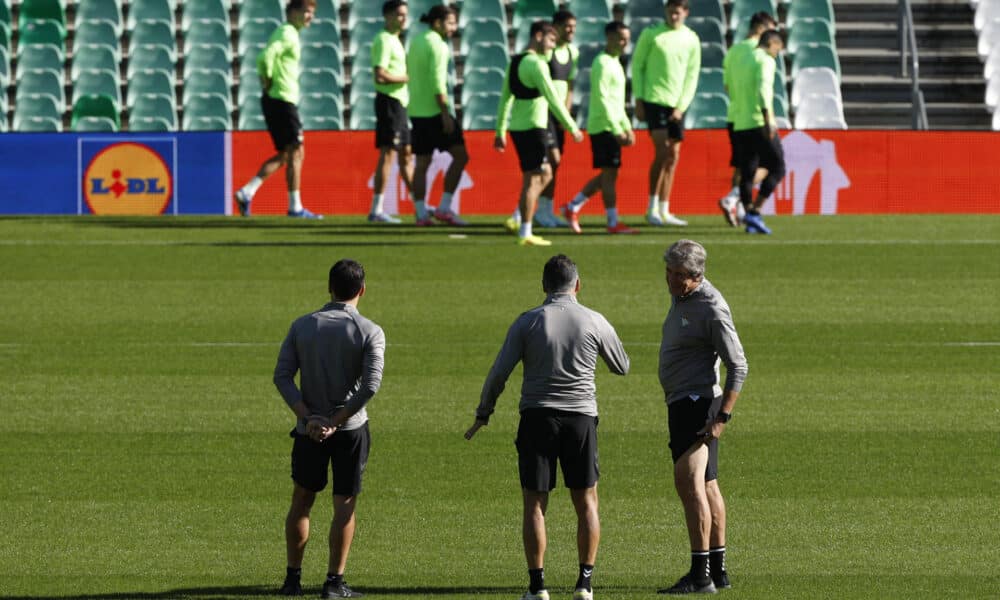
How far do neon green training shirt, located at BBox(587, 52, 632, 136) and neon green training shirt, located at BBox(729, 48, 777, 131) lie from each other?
124 centimetres

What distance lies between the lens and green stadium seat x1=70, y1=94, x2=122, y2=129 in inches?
984

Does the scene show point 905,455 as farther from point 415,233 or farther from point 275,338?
point 415,233

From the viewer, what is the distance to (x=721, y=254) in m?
17.2

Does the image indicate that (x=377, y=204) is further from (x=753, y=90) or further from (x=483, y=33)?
(x=483, y=33)

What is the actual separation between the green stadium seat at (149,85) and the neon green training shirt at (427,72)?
6.49 meters

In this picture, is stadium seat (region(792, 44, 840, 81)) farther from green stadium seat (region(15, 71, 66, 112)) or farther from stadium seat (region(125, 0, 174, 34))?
green stadium seat (region(15, 71, 66, 112))

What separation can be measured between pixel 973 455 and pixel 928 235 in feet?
31.7

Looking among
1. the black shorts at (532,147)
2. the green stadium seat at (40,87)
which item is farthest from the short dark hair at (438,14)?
the green stadium seat at (40,87)

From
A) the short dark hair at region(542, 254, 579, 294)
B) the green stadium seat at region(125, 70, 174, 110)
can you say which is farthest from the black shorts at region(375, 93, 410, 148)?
the short dark hair at region(542, 254, 579, 294)

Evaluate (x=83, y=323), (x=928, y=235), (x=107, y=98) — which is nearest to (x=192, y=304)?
(x=83, y=323)

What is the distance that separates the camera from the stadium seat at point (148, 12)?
2602 centimetres

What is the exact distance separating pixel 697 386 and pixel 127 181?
1525cm

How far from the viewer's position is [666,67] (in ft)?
65.0

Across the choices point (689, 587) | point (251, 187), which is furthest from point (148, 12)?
point (689, 587)
